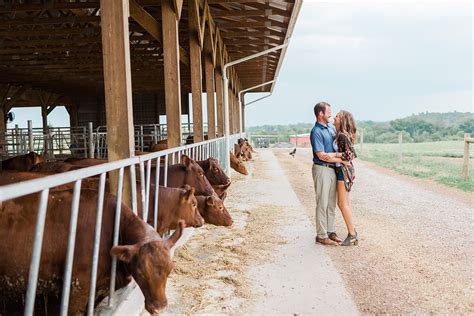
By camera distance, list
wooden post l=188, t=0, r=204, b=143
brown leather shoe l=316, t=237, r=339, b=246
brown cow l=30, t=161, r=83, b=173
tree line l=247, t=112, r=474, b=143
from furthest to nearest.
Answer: tree line l=247, t=112, r=474, b=143 < wooden post l=188, t=0, r=204, b=143 < brown cow l=30, t=161, r=83, b=173 < brown leather shoe l=316, t=237, r=339, b=246

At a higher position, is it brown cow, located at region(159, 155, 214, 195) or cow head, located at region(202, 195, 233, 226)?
brown cow, located at region(159, 155, 214, 195)

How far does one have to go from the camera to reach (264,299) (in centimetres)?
392

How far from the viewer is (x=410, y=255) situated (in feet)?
17.2

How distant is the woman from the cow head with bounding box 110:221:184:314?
328 centimetres

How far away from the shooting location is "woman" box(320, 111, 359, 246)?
5.61 meters

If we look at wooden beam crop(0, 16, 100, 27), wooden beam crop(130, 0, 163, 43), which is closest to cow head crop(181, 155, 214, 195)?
wooden beam crop(130, 0, 163, 43)

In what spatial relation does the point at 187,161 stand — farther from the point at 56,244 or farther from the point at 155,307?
the point at 155,307

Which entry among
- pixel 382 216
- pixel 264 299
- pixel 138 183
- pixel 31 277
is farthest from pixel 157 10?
pixel 31 277

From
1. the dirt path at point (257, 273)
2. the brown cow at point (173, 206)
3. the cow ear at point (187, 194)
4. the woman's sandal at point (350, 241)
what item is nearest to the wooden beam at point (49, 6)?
the dirt path at point (257, 273)

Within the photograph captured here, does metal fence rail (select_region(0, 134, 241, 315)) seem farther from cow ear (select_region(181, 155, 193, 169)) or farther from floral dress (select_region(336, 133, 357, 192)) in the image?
floral dress (select_region(336, 133, 357, 192))

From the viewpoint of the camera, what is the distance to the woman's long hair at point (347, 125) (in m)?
5.70

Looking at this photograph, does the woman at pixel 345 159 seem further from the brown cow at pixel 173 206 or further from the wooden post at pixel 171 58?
the wooden post at pixel 171 58

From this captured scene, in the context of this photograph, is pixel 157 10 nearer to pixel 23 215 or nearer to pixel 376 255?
pixel 376 255

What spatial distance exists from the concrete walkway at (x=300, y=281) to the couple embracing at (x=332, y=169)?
1.04 feet
